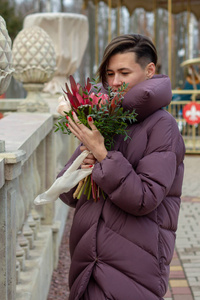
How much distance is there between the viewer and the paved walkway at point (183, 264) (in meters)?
4.41

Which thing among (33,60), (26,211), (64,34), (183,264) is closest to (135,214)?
(26,211)

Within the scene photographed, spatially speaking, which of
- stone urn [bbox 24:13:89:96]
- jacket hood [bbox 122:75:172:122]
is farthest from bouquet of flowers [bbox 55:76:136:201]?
stone urn [bbox 24:13:89:96]

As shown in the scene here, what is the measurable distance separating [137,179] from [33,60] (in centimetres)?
352

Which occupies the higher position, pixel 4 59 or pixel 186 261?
pixel 4 59

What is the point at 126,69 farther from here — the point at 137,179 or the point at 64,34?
the point at 64,34

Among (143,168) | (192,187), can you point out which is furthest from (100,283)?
(192,187)

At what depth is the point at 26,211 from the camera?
371cm

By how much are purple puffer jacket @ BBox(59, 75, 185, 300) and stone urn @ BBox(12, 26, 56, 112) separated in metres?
2.77

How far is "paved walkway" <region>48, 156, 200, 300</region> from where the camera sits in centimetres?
441

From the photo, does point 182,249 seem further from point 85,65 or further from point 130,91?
point 85,65

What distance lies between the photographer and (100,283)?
227 centimetres

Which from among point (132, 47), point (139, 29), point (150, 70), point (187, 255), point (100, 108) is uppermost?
point (132, 47)

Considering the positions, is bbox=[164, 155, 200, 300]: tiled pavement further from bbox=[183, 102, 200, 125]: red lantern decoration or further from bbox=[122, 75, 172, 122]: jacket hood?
bbox=[183, 102, 200, 125]: red lantern decoration

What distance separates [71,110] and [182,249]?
3.69m
